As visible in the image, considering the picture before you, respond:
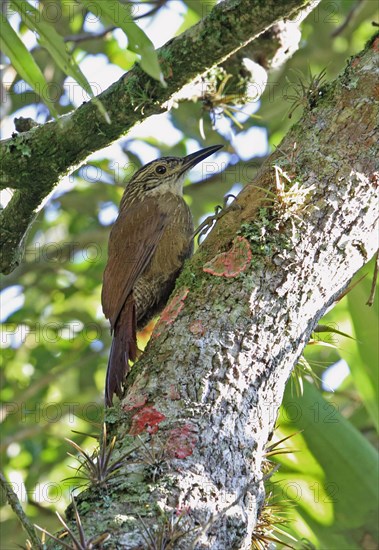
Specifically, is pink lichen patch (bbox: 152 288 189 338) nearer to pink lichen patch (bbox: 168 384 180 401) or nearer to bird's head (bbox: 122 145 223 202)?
pink lichen patch (bbox: 168 384 180 401)

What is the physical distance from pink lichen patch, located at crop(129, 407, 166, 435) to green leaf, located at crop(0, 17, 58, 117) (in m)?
0.87

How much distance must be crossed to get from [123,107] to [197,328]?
910mm

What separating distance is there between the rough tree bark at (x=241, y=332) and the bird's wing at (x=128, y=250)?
116 cm

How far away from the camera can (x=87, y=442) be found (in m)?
6.24

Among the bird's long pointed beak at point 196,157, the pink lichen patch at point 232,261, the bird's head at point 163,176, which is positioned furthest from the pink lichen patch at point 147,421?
the bird's head at point 163,176

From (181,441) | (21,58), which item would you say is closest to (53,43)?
(21,58)

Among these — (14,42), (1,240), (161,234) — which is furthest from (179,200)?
(14,42)

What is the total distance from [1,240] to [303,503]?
191 centimetres

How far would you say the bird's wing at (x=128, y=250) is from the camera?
13.1 ft

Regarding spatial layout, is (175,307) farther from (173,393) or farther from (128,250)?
(128,250)

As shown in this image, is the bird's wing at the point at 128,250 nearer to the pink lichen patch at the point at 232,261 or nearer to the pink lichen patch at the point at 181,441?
the pink lichen patch at the point at 232,261

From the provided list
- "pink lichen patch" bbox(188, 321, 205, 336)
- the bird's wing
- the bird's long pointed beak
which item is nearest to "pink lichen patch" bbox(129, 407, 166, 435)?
"pink lichen patch" bbox(188, 321, 205, 336)

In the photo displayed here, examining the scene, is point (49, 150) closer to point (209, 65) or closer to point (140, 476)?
point (209, 65)

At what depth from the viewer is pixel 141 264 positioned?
13.4 ft
